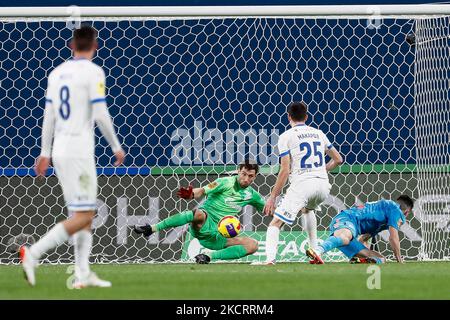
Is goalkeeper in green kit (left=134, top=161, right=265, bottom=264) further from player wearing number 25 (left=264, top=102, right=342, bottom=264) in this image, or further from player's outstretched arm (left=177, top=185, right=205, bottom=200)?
player wearing number 25 (left=264, top=102, right=342, bottom=264)

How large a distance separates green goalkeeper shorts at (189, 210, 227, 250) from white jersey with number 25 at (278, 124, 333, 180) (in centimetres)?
143

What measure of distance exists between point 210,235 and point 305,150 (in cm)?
174

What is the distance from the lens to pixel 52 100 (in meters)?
6.45

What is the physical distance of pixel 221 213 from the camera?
11.2 metres

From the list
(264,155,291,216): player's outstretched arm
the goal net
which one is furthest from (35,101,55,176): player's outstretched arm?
the goal net

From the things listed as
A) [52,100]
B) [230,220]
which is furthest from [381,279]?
[230,220]

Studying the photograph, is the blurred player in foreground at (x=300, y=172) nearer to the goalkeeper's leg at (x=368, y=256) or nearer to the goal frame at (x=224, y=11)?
the goalkeeper's leg at (x=368, y=256)

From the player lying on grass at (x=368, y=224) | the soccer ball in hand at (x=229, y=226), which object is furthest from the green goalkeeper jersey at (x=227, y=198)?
the player lying on grass at (x=368, y=224)

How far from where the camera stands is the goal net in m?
A: 12.1

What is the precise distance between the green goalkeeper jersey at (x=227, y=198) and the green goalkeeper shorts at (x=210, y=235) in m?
0.10

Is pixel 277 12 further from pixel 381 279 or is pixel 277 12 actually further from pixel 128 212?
pixel 381 279

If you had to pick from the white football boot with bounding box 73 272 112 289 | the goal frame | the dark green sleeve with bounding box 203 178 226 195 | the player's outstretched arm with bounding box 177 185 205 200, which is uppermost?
the goal frame

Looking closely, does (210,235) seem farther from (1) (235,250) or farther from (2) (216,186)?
(2) (216,186)

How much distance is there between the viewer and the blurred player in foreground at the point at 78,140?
6328 mm
